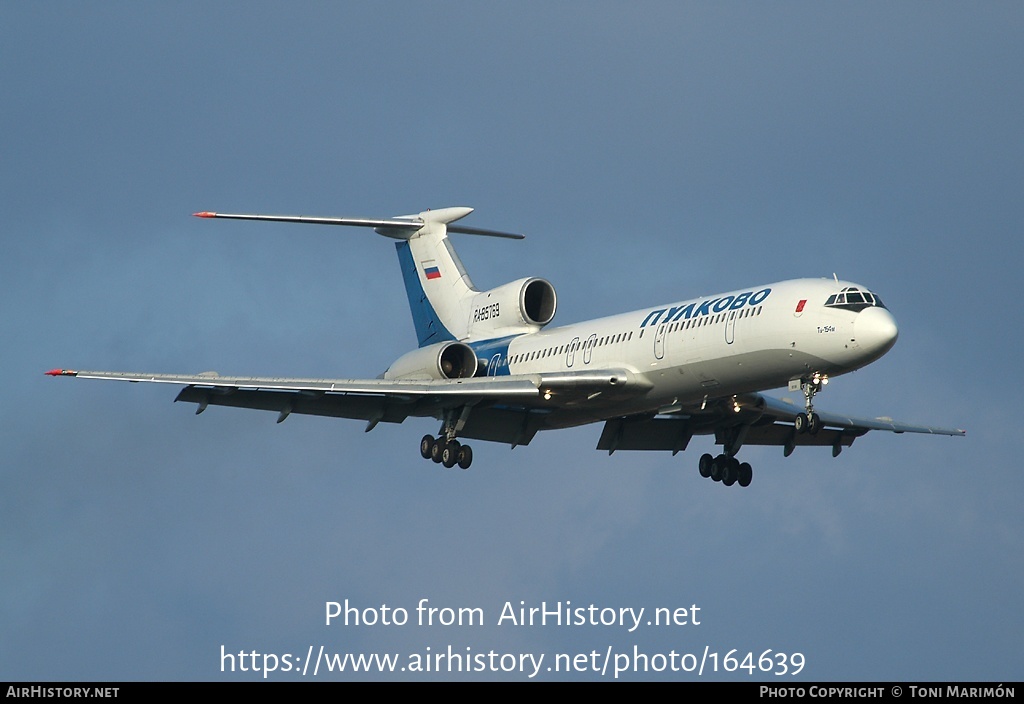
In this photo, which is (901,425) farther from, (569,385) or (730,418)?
(569,385)

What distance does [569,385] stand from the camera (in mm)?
34188

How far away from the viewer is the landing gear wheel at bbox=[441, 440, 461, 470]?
36562 mm

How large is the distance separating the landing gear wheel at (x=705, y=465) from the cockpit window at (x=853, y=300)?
25.9ft

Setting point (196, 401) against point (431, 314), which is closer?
point (196, 401)

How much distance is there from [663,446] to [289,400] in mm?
8858

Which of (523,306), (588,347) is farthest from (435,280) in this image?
(588,347)

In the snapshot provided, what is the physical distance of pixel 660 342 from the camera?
3356 cm

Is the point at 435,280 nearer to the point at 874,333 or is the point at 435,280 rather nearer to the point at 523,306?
the point at 523,306

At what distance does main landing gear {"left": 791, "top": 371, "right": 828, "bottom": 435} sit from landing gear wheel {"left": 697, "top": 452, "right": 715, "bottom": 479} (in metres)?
6.29

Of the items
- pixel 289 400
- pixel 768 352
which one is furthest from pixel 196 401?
pixel 768 352

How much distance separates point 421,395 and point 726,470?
7.29m

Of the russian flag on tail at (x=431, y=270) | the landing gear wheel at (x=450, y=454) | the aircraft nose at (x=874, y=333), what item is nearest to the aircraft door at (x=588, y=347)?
the landing gear wheel at (x=450, y=454)

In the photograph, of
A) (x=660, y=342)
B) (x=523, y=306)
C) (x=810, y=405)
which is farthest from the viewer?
(x=523, y=306)
